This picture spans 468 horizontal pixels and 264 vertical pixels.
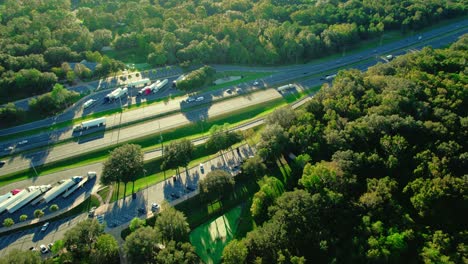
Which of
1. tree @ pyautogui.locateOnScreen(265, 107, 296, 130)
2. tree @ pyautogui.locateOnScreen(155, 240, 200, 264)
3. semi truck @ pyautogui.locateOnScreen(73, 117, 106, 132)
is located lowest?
tree @ pyautogui.locateOnScreen(155, 240, 200, 264)

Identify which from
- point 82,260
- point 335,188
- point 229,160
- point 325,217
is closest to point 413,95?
point 335,188

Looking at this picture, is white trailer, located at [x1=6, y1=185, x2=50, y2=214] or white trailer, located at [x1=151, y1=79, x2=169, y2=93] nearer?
white trailer, located at [x1=6, y1=185, x2=50, y2=214]

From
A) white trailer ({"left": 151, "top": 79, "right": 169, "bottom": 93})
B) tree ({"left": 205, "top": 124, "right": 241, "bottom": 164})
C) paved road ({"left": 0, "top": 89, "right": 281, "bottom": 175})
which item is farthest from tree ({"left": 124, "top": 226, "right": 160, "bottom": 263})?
white trailer ({"left": 151, "top": 79, "right": 169, "bottom": 93})

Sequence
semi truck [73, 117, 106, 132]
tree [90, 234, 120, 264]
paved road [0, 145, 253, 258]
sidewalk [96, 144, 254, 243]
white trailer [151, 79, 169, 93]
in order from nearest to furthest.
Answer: tree [90, 234, 120, 264] < paved road [0, 145, 253, 258] < sidewalk [96, 144, 254, 243] < semi truck [73, 117, 106, 132] < white trailer [151, 79, 169, 93]

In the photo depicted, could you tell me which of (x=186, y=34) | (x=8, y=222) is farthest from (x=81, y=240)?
(x=186, y=34)

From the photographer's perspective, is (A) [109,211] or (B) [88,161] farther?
(B) [88,161]

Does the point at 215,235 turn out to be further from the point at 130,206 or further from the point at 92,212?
the point at 92,212

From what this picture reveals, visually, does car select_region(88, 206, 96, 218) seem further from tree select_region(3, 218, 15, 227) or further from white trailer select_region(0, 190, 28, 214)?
white trailer select_region(0, 190, 28, 214)

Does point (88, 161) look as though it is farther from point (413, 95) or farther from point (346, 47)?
point (346, 47)
